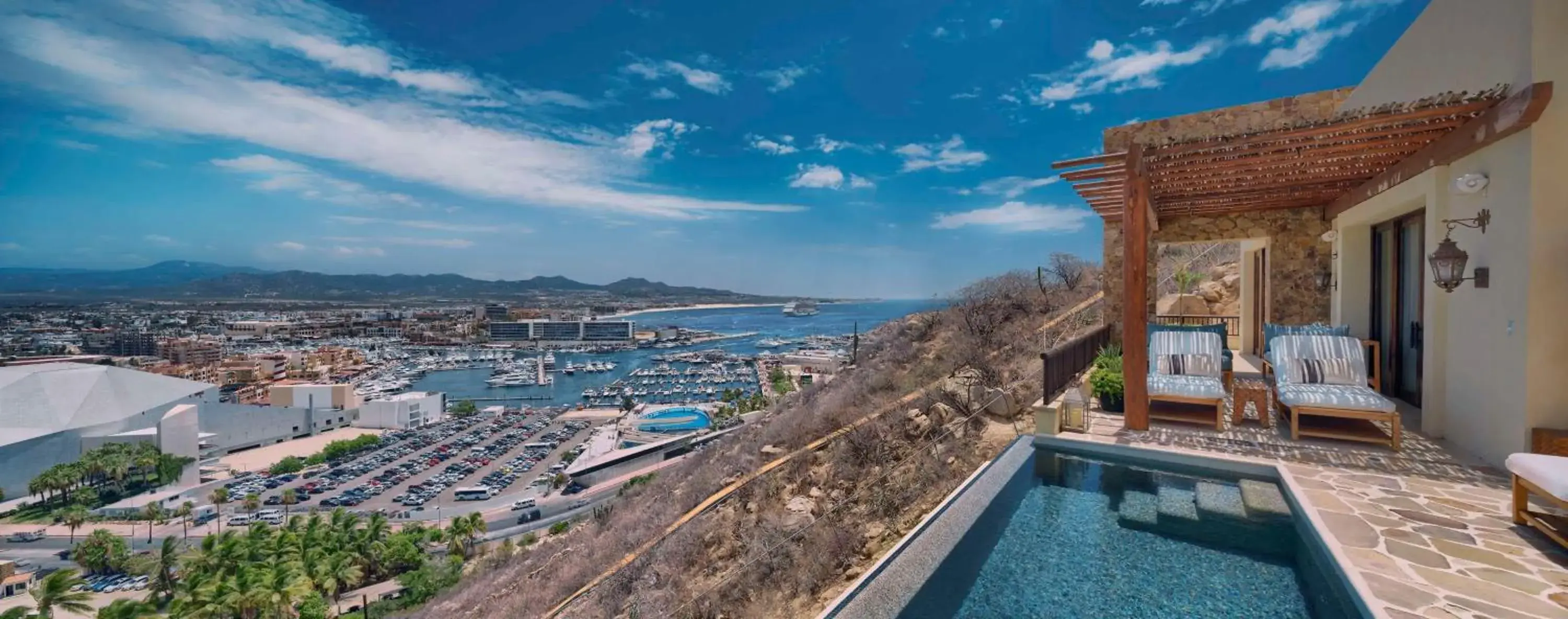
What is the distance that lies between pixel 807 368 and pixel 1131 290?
35.2 metres

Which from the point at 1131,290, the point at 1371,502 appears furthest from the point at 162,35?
the point at 1371,502

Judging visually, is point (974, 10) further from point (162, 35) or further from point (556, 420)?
point (162, 35)

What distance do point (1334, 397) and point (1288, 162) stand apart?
208cm

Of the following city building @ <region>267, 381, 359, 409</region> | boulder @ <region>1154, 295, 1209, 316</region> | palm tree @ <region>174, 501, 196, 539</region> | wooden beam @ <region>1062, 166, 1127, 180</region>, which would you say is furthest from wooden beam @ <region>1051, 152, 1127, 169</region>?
city building @ <region>267, 381, 359, 409</region>

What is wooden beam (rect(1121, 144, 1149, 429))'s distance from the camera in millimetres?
4762

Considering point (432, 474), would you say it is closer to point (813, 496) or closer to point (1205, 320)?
point (813, 496)

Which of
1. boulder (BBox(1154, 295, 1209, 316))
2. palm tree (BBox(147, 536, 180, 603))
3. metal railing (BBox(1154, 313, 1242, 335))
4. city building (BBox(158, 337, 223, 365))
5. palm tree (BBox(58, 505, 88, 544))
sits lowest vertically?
palm tree (BBox(58, 505, 88, 544))

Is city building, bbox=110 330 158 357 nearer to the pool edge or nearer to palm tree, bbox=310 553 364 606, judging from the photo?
palm tree, bbox=310 553 364 606

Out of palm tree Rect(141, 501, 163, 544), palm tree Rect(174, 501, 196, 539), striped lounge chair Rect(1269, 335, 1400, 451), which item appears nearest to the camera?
striped lounge chair Rect(1269, 335, 1400, 451)

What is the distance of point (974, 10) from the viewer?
50.3 feet

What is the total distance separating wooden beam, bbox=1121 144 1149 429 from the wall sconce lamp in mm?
1754

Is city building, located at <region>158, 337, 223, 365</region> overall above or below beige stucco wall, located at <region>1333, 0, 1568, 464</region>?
below

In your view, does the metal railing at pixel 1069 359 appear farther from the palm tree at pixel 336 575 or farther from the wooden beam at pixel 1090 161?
the palm tree at pixel 336 575

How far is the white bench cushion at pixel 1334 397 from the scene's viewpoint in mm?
4363
